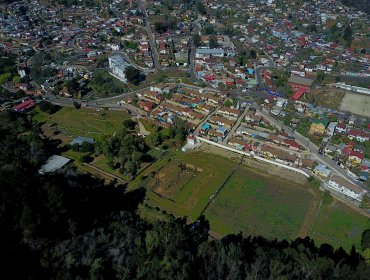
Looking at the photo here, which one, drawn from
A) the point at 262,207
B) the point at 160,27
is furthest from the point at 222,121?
the point at 160,27

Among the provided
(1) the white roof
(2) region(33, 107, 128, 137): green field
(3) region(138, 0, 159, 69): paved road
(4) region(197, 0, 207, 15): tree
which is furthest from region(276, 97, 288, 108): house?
(4) region(197, 0, 207, 15): tree

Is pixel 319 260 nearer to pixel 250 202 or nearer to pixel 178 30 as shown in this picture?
pixel 250 202

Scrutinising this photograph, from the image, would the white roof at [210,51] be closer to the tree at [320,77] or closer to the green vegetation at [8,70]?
the tree at [320,77]

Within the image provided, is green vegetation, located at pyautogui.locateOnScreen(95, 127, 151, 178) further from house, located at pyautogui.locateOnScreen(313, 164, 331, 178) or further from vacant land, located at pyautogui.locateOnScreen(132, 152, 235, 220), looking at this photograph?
house, located at pyautogui.locateOnScreen(313, 164, 331, 178)

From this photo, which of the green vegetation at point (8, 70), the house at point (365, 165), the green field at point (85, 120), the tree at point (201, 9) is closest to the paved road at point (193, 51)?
the tree at point (201, 9)

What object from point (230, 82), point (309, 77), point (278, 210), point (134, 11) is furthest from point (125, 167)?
point (134, 11)

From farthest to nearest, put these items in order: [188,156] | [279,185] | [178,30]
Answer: [178,30]
[188,156]
[279,185]
